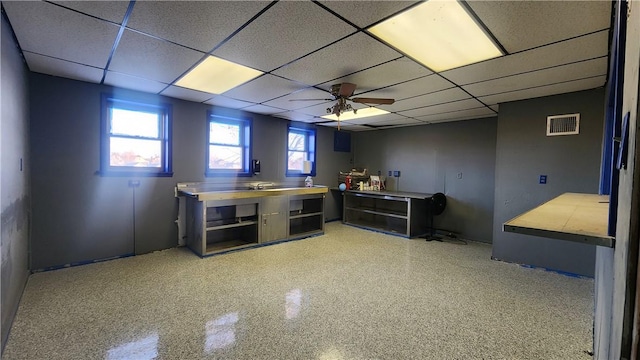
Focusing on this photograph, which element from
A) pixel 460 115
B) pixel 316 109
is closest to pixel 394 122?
pixel 460 115

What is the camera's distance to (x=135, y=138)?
13.2 feet

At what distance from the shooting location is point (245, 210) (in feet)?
15.0

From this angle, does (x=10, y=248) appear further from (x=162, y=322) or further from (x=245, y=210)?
(x=245, y=210)

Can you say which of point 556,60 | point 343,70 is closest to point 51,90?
point 343,70

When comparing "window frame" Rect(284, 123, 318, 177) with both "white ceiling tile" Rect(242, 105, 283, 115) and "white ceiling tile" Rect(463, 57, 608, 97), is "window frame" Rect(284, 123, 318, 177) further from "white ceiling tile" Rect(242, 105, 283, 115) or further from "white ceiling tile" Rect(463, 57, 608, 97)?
"white ceiling tile" Rect(463, 57, 608, 97)

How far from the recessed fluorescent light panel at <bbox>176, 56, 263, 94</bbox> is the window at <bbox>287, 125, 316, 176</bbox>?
241cm

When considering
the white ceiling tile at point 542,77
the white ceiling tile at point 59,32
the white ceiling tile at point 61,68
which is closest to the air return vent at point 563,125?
the white ceiling tile at point 542,77

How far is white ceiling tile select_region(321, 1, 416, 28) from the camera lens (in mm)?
1799

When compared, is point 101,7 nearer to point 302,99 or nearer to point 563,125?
point 302,99

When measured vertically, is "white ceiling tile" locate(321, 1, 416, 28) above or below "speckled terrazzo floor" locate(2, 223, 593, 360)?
above

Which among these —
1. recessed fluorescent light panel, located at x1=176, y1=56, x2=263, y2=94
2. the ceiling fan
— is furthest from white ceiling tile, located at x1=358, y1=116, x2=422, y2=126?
recessed fluorescent light panel, located at x1=176, y1=56, x2=263, y2=94

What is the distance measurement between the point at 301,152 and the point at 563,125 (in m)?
4.61

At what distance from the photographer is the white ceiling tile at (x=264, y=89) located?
3.38 m

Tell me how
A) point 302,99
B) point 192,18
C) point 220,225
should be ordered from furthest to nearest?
point 220,225 → point 302,99 → point 192,18
